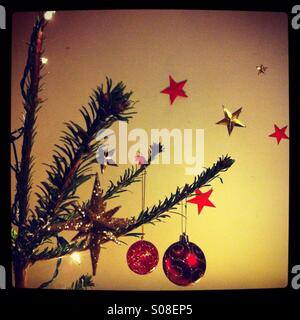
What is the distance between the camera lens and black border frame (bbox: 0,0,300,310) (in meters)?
0.95

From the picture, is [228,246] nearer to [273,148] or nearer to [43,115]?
[273,148]

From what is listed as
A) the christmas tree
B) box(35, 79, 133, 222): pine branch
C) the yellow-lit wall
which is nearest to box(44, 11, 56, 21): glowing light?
the yellow-lit wall

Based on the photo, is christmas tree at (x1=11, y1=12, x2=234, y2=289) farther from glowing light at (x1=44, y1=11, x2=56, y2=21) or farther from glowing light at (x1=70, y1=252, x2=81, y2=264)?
glowing light at (x1=44, y1=11, x2=56, y2=21)

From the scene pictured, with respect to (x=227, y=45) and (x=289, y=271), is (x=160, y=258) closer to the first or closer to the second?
(x=289, y=271)

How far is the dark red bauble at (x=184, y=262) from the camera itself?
871 mm

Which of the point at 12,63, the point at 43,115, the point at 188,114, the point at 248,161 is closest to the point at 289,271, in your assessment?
the point at 248,161

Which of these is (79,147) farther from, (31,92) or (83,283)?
(83,283)

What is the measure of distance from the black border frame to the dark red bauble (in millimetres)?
111

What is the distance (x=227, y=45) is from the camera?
991 millimetres
